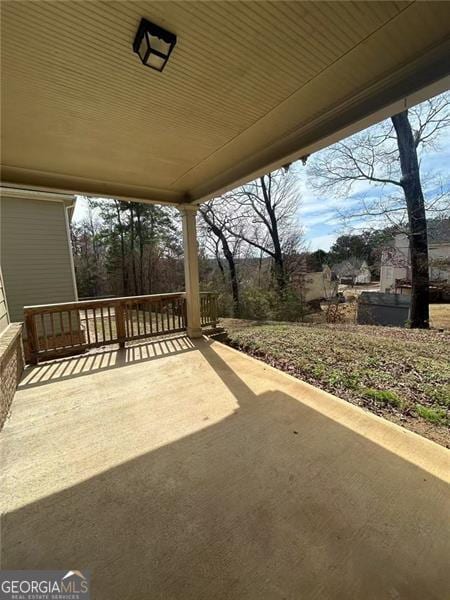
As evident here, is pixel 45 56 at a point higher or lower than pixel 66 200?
lower

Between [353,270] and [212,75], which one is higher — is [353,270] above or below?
below

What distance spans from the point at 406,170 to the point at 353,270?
255 inches

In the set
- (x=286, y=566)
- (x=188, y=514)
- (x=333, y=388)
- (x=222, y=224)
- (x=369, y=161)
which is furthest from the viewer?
(x=222, y=224)

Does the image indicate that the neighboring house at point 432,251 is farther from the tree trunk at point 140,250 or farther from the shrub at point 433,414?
the tree trunk at point 140,250

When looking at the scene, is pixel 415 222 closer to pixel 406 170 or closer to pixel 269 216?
pixel 406 170

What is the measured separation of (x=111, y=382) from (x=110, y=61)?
3.22 m

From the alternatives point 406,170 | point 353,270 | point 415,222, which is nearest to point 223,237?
point 406,170

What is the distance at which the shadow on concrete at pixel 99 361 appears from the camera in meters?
3.58

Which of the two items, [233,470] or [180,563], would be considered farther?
[233,470]

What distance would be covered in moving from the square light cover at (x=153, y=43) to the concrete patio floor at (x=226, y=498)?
2753 mm

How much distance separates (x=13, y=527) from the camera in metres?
1.50

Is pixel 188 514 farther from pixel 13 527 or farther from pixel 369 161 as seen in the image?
pixel 369 161

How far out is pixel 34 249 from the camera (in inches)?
236

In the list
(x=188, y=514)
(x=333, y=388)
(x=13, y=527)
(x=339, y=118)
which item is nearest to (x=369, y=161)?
(x=339, y=118)
